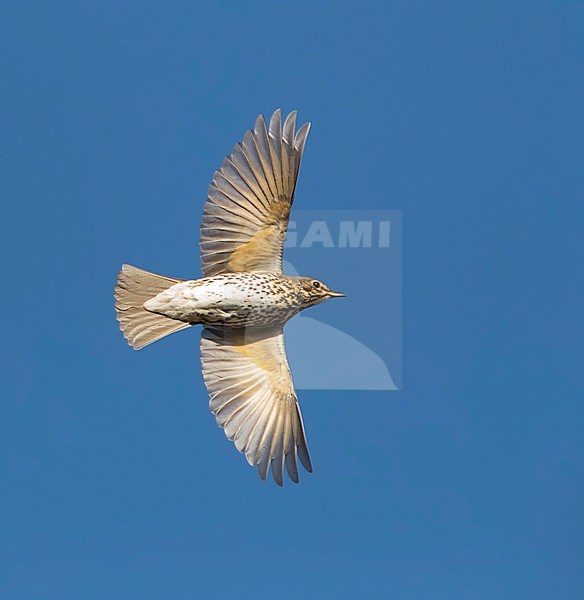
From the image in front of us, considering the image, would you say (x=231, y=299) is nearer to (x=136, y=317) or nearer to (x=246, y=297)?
(x=246, y=297)

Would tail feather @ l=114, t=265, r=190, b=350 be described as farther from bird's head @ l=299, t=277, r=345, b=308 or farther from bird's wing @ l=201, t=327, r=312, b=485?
bird's head @ l=299, t=277, r=345, b=308

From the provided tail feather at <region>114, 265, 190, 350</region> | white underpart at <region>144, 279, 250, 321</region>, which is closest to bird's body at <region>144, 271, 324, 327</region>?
white underpart at <region>144, 279, 250, 321</region>

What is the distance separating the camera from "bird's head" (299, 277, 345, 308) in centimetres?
459

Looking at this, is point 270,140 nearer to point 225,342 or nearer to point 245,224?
point 245,224

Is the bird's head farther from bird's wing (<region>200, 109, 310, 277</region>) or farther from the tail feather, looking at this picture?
the tail feather

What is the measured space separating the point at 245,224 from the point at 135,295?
1.21ft

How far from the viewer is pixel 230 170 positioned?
14.9ft

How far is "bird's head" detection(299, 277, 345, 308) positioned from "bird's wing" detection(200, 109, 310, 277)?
0.45ft

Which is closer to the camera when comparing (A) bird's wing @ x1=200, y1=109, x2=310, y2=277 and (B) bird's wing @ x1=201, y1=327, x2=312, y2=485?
(A) bird's wing @ x1=200, y1=109, x2=310, y2=277

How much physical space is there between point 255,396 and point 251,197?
1.88 ft

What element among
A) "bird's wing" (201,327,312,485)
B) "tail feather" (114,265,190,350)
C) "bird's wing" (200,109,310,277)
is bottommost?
"bird's wing" (201,327,312,485)

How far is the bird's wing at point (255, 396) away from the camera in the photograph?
15.4 feet

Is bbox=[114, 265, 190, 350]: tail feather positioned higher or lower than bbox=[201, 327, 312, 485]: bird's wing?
higher

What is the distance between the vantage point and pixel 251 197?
4.57 m
